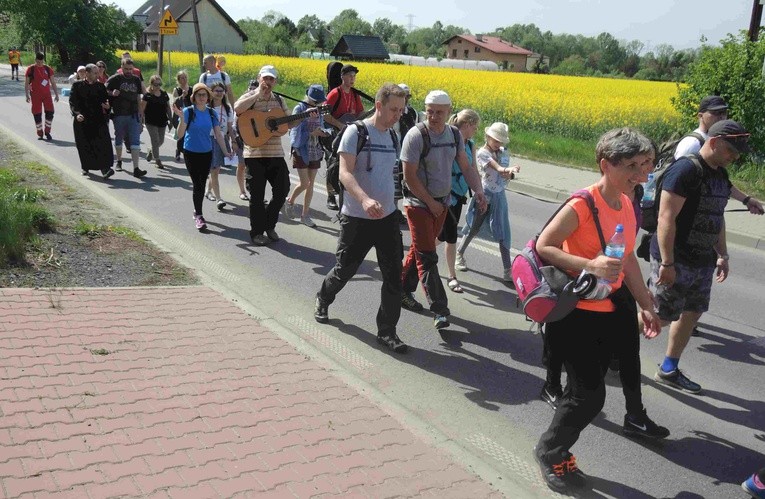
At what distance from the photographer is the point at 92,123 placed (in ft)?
39.6

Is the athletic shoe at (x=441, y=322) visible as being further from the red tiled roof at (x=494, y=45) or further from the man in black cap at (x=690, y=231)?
the red tiled roof at (x=494, y=45)

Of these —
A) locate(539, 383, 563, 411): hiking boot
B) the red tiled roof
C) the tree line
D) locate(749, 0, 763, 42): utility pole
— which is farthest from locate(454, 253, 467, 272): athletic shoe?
the red tiled roof

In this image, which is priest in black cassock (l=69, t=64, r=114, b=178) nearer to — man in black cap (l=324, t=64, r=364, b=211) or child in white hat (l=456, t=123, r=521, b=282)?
man in black cap (l=324, t=64, r=364, b=211)

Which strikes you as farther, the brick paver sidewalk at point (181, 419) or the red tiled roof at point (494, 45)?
the red tiled roof at point (494, 45)

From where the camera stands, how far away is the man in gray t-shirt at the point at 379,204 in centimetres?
550

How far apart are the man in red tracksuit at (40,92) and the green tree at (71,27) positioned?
110 ft

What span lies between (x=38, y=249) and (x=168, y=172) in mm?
6339

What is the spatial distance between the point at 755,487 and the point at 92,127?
10.9 meters

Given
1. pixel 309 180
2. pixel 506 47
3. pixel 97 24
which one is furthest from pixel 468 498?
pixel 506 47

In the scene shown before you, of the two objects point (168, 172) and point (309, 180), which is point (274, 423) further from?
point (168, 172)

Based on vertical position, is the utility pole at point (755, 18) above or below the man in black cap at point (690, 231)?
above

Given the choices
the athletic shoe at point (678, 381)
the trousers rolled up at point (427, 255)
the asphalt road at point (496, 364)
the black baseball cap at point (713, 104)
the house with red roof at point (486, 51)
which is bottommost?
the asphalt road at point (496, 364)

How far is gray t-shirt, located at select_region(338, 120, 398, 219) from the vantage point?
5551mm

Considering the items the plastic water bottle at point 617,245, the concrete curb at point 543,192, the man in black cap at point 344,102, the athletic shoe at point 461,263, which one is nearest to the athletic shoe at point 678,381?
the plastic water bottle at point 617,245
